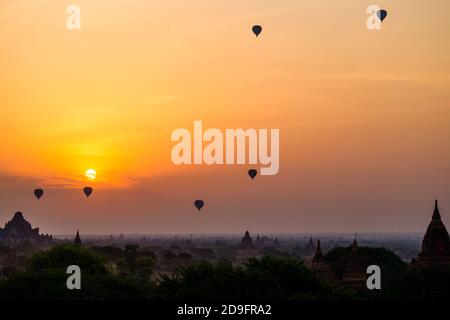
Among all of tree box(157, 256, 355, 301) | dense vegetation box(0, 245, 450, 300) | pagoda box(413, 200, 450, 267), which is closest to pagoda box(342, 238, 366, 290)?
dense vegetation box(0, 245, 450, 300)

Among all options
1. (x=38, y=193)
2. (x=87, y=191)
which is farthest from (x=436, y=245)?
(x=38, y=193)

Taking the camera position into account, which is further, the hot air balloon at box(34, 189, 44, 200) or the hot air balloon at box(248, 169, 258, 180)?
the hot air balloon at box(34, 189, 44, 200)

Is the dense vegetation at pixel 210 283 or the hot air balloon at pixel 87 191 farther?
the hot air balloon at pixel 87 191

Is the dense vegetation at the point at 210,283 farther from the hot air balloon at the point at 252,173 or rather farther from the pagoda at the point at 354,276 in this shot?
the hot air balloon at the point at 252,173

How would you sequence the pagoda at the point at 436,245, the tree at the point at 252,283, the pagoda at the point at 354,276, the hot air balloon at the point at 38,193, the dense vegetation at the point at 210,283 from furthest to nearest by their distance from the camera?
the hot air balloon at the point at 38,193
the pagoda at the point at 436,245
the pagoda at the point at 354,276
the dense vegetation at the point at 210,283
the tree at the point at 252,283

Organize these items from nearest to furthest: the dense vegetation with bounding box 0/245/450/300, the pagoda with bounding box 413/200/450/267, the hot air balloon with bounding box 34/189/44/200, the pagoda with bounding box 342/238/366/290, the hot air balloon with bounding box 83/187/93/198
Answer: the dense vegetation with bounding box 0/245/450/300
the pagoda with bounding box 342/238/366/290
the pagoda with bounding box 413/200/450/267
the hot air balloon with bounding box 83/187/93/198
the hot air balloon with bounding box 34/189/44/200

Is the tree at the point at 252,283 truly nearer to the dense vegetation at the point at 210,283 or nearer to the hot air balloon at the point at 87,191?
the dense vegetation at the point at 210,283

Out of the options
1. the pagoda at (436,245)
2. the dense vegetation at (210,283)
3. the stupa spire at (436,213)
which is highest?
the stupa spire at (436,213)

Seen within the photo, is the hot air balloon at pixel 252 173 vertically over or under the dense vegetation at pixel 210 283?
over

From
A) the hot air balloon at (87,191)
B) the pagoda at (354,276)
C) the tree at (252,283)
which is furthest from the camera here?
the hot air balloon at (87,191)

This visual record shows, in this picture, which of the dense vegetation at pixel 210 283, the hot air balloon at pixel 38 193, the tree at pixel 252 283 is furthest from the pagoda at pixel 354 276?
the hot air balloon at pixel 38 193

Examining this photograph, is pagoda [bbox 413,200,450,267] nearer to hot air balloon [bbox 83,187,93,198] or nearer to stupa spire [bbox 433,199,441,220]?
stupa spire [bbox 433,199,441,220]
